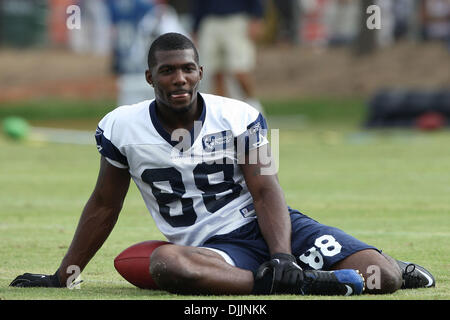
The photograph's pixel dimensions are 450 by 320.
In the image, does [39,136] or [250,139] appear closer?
[250,139]

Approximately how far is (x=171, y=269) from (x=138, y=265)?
42 centimetres

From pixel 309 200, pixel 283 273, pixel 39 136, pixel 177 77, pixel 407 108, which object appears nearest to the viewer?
pixel 283 273

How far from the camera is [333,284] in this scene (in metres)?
5.27

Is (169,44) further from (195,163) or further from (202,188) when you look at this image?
(202,188)

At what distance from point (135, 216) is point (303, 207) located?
4.35 feet

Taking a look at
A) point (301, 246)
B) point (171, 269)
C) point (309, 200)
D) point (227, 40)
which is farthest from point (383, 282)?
point (227, 40)

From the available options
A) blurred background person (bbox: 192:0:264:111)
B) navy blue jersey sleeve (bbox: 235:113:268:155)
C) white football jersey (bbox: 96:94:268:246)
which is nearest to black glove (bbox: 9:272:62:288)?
white football jersey (bbox: 96:94:268:246)

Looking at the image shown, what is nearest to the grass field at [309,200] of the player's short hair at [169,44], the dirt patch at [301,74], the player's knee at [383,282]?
the player's knee at [383,282]

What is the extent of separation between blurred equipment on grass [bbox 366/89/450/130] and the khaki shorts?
8.19 ft

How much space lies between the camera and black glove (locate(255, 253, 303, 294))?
17.1 feet

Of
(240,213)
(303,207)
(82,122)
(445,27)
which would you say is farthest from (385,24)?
(240,213)

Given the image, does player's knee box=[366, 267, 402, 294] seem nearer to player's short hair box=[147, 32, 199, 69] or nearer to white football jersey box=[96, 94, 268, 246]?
white football jersey box=[96, 94, 268, 246]

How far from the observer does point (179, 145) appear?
5680 mm

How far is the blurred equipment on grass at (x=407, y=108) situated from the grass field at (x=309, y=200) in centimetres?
81
